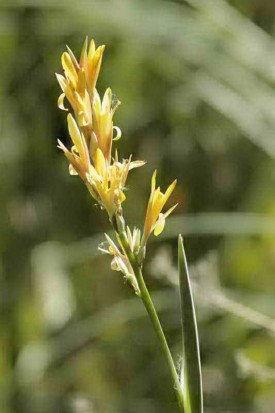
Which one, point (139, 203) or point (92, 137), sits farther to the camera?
point (139, 203)

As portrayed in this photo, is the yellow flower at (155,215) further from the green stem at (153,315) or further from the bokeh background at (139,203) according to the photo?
the bokeh background at (139,203)

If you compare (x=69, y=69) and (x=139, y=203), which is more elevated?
(x=69, y=69)

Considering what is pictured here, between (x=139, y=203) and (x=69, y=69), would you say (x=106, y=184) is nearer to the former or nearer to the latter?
(x=69, y=69)

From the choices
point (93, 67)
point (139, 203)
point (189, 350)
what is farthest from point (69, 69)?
point (139, 203)

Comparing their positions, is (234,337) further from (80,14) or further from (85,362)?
(80,14)

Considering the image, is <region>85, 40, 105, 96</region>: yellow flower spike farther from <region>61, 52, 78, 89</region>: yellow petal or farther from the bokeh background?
the bokeh background

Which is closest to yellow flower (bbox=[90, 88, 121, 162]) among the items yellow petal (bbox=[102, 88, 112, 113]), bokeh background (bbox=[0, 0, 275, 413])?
yellow petal (bbox=[102, 88, 112, 113])

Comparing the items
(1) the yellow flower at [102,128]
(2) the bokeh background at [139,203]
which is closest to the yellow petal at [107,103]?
(1) the yellow flower at [102,128]

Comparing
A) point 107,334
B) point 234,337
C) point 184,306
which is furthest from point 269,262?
point 184,306
